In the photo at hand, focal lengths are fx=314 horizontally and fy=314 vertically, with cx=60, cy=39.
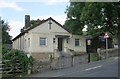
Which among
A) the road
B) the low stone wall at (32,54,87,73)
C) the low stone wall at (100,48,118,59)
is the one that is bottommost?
the road

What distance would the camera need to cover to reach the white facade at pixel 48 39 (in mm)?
46312

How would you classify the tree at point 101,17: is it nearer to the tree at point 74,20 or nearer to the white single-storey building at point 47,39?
the tree at point 74,20

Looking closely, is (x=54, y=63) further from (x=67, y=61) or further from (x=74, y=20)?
(x=74, y=20)

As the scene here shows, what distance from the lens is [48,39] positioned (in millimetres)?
47406

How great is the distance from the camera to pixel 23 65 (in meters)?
25.2

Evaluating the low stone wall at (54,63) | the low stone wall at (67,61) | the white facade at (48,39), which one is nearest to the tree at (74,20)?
the white facade at (48,39)

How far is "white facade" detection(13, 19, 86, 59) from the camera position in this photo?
152ft

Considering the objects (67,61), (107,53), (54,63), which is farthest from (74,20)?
(54,63)

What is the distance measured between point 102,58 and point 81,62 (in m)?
4.68

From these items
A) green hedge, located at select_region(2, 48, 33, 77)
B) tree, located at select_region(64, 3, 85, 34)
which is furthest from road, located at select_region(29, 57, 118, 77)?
tree, located at select_region(64, 3, 85, 34)

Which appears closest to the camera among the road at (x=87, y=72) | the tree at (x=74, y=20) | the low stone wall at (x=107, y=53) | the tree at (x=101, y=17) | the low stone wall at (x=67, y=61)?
the road at (x=87, y=72)

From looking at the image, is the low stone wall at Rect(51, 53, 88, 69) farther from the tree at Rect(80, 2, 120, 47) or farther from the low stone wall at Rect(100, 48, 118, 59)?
the tree at Rect(80, 2, 120, 47)

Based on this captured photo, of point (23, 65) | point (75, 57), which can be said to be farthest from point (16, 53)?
point (75, 57)

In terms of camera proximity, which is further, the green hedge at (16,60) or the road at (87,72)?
the green hedge at (16,60)
